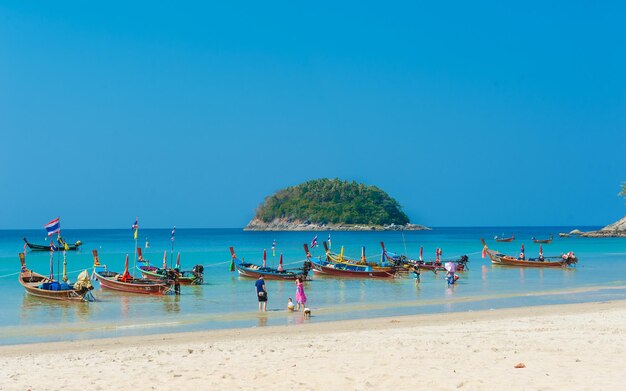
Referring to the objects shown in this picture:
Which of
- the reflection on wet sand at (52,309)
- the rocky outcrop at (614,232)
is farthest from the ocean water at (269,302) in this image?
the rocky outcrop at (614,232)

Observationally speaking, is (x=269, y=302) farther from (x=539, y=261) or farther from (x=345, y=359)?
(x=539, y=261)

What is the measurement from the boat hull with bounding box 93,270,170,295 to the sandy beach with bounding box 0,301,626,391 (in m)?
12.6

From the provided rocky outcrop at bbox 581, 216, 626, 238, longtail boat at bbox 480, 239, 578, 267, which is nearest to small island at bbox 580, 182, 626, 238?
rocky outcrop at bbox 581, 216, 626, 238

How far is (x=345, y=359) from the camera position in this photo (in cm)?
1312

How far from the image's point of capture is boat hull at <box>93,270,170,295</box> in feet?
104

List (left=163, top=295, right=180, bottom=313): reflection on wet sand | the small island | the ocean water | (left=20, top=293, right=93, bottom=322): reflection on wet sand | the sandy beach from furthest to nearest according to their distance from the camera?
the small island → (left=163, top=295, right=180, bottom=313): reflection on wet sand → (left=20, top=293, right=93, bottom=322): reflection on wet sand → the ocean water → the sandy beach

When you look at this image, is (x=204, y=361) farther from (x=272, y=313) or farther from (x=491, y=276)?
(x=491, y=276)

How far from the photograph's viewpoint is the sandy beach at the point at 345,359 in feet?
36.2

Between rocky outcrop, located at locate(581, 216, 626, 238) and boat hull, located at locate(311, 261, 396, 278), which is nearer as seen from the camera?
boat hull, located at locate(311, 261, 396, 278)

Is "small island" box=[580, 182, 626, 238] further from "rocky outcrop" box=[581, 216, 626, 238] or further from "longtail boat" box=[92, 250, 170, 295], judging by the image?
"longtail boat" box=[92, 250, 170, 295]

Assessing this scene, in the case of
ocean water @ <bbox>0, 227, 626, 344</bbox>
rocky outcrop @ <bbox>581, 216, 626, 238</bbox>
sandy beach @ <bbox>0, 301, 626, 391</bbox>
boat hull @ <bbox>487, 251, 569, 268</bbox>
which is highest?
rocky outcrop @ <bbox>581, 216, 626, 238</bbox>

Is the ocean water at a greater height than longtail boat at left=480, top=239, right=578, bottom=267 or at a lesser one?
lesser

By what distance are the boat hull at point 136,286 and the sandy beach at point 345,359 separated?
12641 mm

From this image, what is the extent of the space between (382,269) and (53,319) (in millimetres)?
24292
